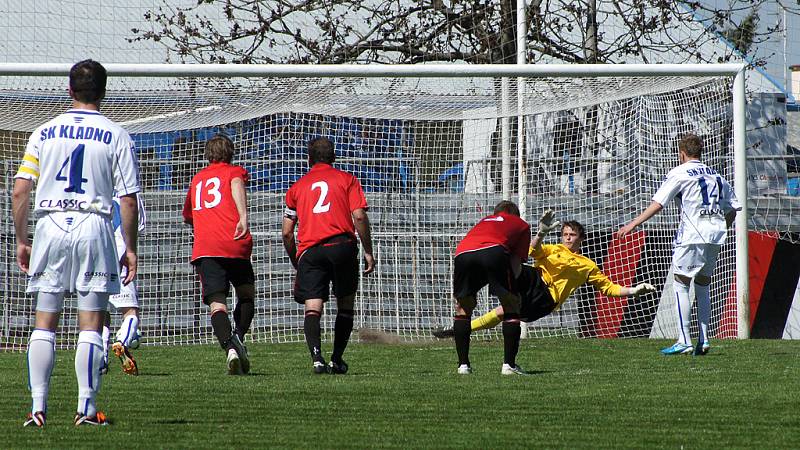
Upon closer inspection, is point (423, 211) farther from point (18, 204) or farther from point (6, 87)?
point (18, 204)

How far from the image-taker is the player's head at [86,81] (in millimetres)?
5730

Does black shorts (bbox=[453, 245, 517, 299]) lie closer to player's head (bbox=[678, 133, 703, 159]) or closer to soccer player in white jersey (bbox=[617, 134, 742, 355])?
soccer player in white jersey (bbox=[617, 134, 742, 355])

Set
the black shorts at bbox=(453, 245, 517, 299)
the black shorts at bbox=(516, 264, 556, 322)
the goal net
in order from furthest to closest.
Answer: the goal net < the black shorts at bbox=(516, 264, 556, 322) < the black shorts at bbox=(453, 245, 517, 299)

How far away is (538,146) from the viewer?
14047 mm

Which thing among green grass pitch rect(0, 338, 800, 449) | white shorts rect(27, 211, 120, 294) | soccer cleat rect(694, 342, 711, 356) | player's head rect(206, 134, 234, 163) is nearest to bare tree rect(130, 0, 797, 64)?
soccer cleat rect(694, 342, 711, 356)

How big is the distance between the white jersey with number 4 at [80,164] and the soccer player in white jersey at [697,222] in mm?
5869

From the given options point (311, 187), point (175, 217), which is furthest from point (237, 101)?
point (311, 187)

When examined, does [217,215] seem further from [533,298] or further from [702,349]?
[702,349]

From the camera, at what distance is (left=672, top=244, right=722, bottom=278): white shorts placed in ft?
35.5

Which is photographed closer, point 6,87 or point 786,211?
point 6,87

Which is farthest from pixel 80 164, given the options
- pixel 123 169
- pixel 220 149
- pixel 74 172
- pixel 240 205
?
pixel 220 149

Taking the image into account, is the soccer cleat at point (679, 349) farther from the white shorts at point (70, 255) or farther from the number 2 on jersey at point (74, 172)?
the number 2 on jersey at point (74, 172)

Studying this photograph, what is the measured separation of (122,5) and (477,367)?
742cm

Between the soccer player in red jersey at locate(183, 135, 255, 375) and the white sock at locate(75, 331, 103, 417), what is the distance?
336 cm
